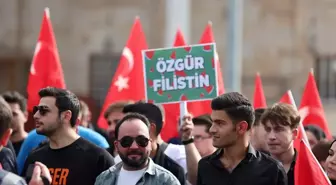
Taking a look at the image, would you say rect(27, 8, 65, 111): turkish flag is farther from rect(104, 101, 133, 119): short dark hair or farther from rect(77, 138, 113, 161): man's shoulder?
rect(77, 138, 113, 161): man's shoulder

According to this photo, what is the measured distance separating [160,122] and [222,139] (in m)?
1.60

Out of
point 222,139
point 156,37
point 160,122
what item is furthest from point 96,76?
point 222,139

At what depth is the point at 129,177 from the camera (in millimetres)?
6938

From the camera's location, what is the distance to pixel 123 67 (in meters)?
11.5

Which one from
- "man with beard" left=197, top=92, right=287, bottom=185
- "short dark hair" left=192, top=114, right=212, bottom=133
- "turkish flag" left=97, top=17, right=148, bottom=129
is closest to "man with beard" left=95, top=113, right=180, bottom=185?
"man with beard" left=197, top=92, right=287, bottom=185

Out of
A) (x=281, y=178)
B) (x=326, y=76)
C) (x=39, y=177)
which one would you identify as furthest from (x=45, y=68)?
(x=326, y=76)

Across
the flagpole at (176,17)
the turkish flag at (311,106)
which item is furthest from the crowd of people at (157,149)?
the flagpole at (176,17)

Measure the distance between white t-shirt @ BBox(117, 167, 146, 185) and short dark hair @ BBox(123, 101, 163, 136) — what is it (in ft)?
4.77

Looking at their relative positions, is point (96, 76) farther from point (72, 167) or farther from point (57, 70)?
point (72, 167)

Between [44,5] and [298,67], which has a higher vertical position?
[44,5]

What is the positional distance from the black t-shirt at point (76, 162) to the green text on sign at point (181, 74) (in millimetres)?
1276

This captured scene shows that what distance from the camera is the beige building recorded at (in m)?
23.0

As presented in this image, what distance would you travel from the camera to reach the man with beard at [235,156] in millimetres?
6777

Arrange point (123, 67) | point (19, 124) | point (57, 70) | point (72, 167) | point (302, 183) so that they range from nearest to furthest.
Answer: point (302, 183), point (72, 167), point (19, 124), point (57, 70), point (123, 67)
